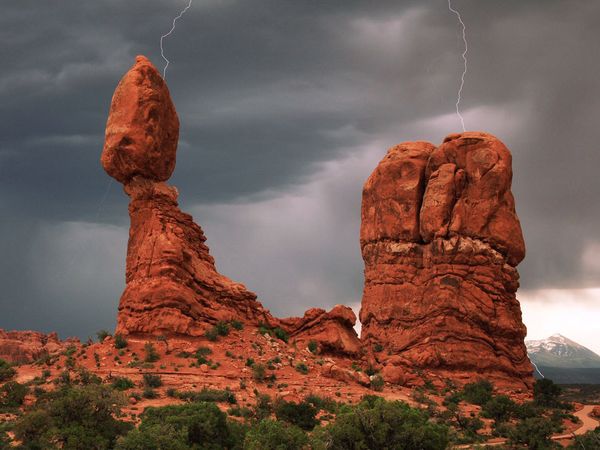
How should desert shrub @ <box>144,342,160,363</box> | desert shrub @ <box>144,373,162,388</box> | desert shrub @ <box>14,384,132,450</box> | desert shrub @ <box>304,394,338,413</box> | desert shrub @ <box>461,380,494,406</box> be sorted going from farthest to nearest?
desert shrub @ <box>461,380,494,406</box> → desert shrub @ <box>144,342,160,363</box> → desert shrub @ <box>144,373,162,388</box> → desert shrub @ <box>304,394,338,413</box> → desert shrub @ <box>14,384,132,450</box>

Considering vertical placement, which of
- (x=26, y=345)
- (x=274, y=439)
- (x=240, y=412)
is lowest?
(x=274, y=439)

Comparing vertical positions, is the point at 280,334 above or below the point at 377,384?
above

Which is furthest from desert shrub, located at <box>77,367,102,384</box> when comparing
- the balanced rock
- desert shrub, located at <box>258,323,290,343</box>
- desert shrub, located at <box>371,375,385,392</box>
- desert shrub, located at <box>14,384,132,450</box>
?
desert shrub, located at <box>371,375,385,392</box>

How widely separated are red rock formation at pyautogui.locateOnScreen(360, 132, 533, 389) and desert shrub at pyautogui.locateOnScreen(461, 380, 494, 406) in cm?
222

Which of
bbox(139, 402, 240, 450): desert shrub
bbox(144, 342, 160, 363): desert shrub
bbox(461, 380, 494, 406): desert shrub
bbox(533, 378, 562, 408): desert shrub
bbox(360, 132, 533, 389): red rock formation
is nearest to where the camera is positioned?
bbox(139, 402, 240, 450): desert shrub

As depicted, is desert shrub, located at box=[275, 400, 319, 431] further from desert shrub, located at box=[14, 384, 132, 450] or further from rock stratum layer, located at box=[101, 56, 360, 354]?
rock stratum layer, located at box=[101, 56, 360, 354]

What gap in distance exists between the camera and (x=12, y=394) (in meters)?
49.6

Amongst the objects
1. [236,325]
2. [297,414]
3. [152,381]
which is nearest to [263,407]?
[297,414]

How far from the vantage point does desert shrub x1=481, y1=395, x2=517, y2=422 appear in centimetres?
5803

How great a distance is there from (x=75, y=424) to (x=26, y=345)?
56699mm

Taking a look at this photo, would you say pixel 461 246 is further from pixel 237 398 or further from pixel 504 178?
pixel 237 398

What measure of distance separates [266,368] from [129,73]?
25.7 metres

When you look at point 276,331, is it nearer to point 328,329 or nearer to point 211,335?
point 328,329

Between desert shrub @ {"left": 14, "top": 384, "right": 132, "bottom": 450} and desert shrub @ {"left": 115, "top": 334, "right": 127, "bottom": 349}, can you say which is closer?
desert shrub @ {"left": 14, "top": 384, "right": 132, "bottom": 450}
